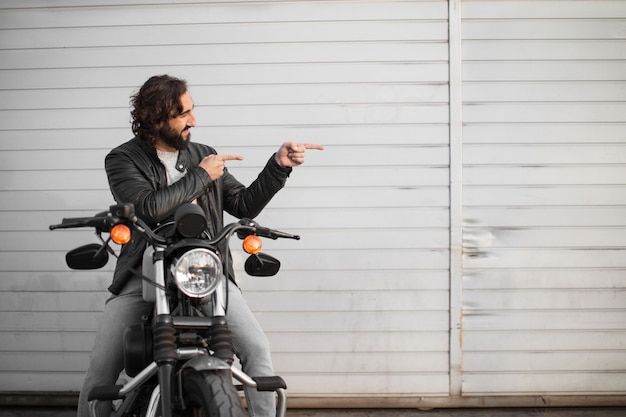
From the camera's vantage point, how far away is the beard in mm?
3639

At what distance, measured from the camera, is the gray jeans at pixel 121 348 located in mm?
3326

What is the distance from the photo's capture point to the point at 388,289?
519 cm

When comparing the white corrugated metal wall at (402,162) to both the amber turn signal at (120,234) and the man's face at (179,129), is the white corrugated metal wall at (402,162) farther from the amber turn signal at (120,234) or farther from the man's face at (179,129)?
the amber turn signal at (120,234)

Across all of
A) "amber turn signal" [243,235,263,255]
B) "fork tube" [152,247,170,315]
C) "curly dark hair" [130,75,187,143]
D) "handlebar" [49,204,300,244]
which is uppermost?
"curly dark hair" [130,75,187,143]

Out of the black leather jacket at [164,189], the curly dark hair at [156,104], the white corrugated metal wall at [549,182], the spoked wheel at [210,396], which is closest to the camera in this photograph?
the spoked wheel at [210,396]

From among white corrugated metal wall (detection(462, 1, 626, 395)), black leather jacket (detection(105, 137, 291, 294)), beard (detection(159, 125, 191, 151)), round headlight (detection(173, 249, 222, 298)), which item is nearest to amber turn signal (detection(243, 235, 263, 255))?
round headlight (detection(173, 249, 222, 298))

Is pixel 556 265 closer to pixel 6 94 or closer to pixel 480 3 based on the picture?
pixel 480 3

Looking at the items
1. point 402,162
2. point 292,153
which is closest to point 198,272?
point 292,153

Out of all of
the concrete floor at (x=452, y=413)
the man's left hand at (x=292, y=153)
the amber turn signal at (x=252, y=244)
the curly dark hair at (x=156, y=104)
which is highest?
the curly dark hair at (x=156, y=104)

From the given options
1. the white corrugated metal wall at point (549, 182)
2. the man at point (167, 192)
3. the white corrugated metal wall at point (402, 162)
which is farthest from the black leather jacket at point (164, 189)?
the white corrugated metal wall at point (549, 182)

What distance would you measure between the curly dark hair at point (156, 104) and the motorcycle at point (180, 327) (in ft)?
2.56

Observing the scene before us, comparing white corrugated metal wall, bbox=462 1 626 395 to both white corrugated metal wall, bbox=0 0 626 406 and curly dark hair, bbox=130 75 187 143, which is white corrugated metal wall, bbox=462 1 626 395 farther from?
curly dark hair, bbox=130 75 187 143

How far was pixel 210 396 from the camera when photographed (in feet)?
8.48

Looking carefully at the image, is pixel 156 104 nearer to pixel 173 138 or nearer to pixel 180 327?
pixel 173 138
